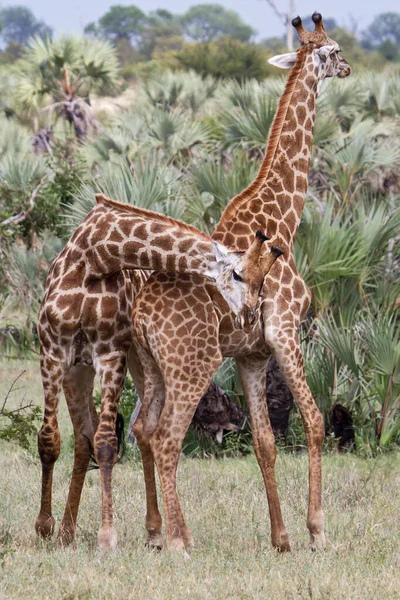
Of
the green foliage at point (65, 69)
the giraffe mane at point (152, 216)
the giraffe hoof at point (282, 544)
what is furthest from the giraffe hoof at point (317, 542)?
the green foliage at point (65, 69)

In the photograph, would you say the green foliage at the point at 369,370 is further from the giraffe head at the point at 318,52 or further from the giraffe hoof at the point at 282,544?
the giraffe hoof at the point at 282,544

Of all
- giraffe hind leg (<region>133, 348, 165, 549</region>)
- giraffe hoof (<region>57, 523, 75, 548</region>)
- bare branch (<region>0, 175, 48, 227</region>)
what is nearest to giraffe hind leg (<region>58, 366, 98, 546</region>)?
giraffe hoof (<region>57, 523, 75, 548</region>)

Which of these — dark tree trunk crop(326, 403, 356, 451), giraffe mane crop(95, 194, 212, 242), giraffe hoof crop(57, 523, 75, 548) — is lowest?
dark tree trunk crop(326, 403, 356, 451)

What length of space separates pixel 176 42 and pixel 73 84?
49.9m

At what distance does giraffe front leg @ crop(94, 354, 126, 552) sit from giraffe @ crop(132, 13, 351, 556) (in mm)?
204

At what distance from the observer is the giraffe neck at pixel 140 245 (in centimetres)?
560

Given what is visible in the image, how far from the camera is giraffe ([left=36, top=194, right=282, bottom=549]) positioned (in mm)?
5594

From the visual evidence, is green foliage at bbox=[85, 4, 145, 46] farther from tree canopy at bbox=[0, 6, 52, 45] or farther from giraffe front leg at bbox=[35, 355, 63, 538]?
giraffe front leg at bbox=[35, 355, 63, 538]

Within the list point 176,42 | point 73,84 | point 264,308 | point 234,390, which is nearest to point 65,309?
point 264,308

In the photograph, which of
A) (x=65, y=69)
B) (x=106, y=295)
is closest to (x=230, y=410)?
Result: (x=106, y=295)

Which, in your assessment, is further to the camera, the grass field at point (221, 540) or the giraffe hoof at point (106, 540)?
the giraffe hoof at point (106, 540)

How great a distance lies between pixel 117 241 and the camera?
5.72m

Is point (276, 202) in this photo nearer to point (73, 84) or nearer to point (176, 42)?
point (73, 84)

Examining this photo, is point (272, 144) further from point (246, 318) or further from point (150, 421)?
point (150, 421)
